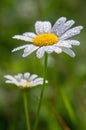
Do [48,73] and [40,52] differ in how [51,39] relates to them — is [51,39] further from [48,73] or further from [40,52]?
[48,73]

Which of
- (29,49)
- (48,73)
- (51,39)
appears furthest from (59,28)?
(48,73)

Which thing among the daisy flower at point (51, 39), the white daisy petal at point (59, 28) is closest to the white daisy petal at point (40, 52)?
the daisy flower at point (51, 39)

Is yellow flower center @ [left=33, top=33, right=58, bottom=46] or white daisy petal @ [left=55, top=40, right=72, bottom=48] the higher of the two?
yellow flower center @ [left=33, top=33, right=58, bottom=46]

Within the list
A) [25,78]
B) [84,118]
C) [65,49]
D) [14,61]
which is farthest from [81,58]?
[65,49]

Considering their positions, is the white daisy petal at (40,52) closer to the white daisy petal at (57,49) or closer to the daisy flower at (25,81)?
the white daisy petal at (57,49)

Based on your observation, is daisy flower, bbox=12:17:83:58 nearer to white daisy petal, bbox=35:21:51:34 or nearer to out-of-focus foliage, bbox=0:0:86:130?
white daisy petal, bbox=35:21:51:34

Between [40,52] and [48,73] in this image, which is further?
[48,73]

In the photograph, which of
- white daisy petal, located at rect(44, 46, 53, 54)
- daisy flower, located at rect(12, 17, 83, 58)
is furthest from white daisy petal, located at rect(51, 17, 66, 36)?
white daisy petal, located at rect(44, 46, 53, 54)
